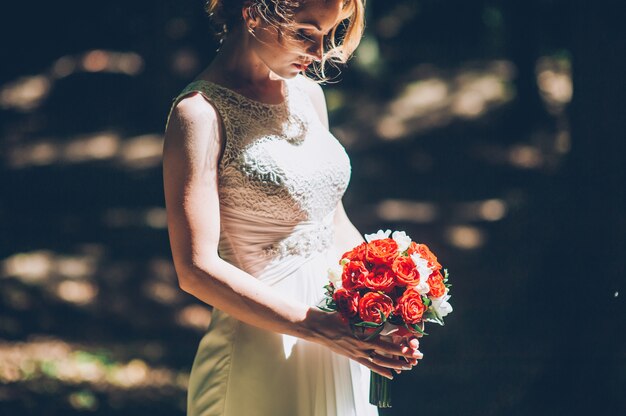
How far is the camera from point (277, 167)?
191 centimetres

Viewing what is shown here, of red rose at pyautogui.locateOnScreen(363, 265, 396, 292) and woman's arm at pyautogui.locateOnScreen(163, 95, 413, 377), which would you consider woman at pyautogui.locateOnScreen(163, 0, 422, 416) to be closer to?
woman's arm at pyautogui.locateOnScreen(163, 95, 413, 377)

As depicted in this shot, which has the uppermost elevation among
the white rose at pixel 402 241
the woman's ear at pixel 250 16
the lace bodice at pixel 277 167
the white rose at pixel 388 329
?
the woman's ear at pixel 250 16

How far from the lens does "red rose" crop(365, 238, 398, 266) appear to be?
179cm

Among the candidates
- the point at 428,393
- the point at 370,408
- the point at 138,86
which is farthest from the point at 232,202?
the point at 138,86

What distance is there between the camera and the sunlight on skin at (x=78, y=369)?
4.86m

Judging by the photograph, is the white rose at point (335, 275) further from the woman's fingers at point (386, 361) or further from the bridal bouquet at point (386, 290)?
the woman's fingers at point (386, 361)

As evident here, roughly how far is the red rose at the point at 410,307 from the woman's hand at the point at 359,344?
0.25ft

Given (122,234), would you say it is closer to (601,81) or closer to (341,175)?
(601,81)

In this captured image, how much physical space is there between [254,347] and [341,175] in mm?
547

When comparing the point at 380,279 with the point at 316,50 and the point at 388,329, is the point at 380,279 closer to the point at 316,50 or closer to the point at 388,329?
the point at 388,329

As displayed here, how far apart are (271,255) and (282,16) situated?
637mm

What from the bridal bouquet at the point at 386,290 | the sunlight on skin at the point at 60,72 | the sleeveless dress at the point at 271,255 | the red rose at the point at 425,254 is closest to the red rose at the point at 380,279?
the bridal bouquet at the point at 386,290

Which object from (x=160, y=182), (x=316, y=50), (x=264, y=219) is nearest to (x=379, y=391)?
(x=264, y=219)

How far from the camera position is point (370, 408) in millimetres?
2076
